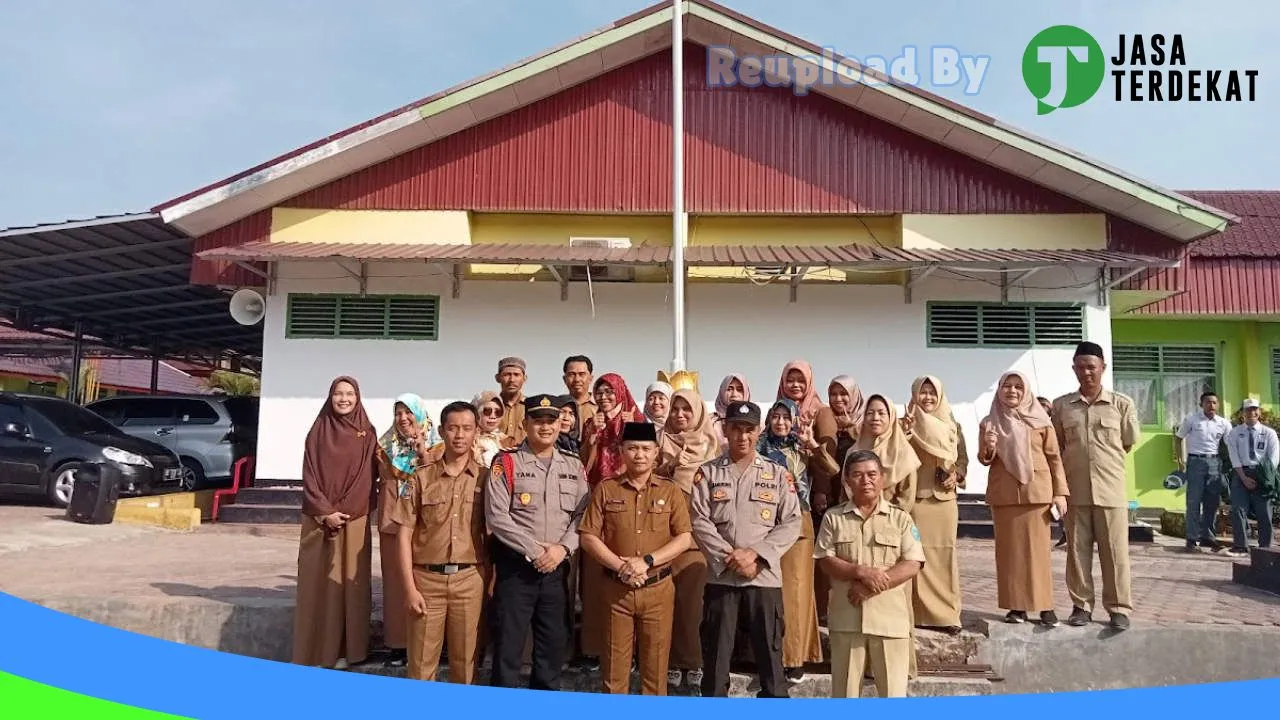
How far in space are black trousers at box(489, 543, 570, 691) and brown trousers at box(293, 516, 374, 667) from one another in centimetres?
100

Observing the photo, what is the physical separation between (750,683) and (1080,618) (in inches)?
79.3

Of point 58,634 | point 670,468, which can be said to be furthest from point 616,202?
point 58,634

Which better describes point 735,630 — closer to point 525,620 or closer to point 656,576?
point 656,576

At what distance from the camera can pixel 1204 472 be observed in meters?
8.66

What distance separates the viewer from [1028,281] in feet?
30.4

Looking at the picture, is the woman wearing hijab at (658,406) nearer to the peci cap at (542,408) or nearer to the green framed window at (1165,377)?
the peci cap at (542,408)

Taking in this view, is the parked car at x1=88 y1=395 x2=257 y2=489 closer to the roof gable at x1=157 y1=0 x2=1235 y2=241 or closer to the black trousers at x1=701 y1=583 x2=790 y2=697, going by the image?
the roof gable at x1=157 y1=0 x2=1235 y2=241

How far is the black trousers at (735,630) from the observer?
4.01 metres

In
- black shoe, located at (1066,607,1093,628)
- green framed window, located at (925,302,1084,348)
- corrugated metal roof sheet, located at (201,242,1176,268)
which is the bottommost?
black shoe, located at (1066,607,1093,628)

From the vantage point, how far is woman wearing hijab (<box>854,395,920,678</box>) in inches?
181

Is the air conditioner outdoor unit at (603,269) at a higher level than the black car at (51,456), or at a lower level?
higher

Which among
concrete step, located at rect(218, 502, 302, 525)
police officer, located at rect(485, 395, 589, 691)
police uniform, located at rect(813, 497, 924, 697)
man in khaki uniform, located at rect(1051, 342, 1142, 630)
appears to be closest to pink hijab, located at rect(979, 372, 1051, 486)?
man in khaki uniform, located at rect(1051, 342, 1142, 630)

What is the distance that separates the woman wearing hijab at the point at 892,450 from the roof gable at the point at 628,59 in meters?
5.19

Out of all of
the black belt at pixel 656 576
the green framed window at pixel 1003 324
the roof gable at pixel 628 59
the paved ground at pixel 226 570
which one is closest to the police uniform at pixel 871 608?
the black belt at pixel 656 576
